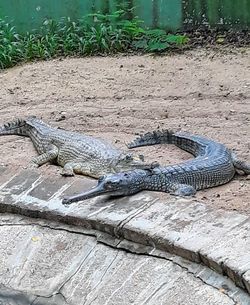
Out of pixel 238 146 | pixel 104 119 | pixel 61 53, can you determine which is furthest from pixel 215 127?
pixel 61 53

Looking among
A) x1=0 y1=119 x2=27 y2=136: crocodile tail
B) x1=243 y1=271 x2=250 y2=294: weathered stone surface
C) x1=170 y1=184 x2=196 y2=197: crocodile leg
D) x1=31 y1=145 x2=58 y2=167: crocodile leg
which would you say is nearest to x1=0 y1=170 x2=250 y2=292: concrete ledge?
x1=243 y1=271 x2=250 y2=294: weathered stone surface

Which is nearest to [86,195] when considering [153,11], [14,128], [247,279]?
[247,279]

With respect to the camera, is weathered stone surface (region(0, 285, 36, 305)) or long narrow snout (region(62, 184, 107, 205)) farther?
long narrow snout (region(62, 184, 107, 205))

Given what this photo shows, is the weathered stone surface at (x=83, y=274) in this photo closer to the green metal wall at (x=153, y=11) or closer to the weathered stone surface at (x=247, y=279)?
the weathered stone surface at (x=247, y=279)

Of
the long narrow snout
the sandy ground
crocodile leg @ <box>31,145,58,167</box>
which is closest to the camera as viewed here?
the long narrow snout

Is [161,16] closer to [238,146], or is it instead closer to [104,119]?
[104,119]

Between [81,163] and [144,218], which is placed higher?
[144,218]

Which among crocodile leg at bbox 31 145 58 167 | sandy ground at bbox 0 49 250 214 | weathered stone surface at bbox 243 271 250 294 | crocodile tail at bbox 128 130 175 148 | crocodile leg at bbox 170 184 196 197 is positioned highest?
weathered stone surface at bbox 243 271 250 294

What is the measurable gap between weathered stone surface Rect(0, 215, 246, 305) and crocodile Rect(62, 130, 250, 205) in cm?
27

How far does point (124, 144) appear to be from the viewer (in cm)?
597

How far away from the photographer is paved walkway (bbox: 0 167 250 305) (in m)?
3.54

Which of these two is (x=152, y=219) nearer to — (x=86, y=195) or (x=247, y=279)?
(x=86, y=195)

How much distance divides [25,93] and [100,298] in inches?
A: 173

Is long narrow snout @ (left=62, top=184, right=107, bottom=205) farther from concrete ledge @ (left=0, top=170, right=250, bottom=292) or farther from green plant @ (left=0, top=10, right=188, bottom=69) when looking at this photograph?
green plant @ (left=0, top=10, right=188, bottom=69)
